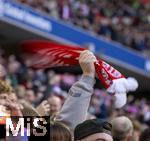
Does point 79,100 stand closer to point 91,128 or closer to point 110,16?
point 91,128

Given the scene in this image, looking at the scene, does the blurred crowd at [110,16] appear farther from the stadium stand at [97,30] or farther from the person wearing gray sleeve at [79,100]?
the person wearing gray sleeve at [79,100]

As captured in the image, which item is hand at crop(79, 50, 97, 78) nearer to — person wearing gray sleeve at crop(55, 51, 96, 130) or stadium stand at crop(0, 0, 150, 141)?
person wearing gray sleeve at crop(55, 51, 96, 130)

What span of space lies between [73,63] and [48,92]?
394 cm

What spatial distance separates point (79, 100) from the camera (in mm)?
3361

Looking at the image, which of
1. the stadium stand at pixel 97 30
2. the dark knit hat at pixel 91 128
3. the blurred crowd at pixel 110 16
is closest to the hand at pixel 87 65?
the dark knit hat at pixel 91 128

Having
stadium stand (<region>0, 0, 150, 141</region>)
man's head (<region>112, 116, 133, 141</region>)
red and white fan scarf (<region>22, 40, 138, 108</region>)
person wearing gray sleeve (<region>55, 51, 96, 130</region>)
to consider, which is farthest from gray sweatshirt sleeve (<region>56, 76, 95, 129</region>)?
stadium stand (<region>0, 0, 150, 141</region>)

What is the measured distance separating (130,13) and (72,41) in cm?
448

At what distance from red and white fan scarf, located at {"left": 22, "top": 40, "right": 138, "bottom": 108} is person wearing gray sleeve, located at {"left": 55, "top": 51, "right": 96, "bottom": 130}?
0.11 metres

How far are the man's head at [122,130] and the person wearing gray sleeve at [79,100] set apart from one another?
1.66 ft

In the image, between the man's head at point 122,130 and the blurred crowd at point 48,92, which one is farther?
the blurred crowd at point 48,92

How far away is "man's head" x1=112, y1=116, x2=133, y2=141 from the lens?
3.85 meters

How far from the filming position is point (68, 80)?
42.3 feet

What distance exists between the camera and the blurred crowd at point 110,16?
1550cm

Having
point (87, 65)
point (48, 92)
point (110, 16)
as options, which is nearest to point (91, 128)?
point (87, 65)
